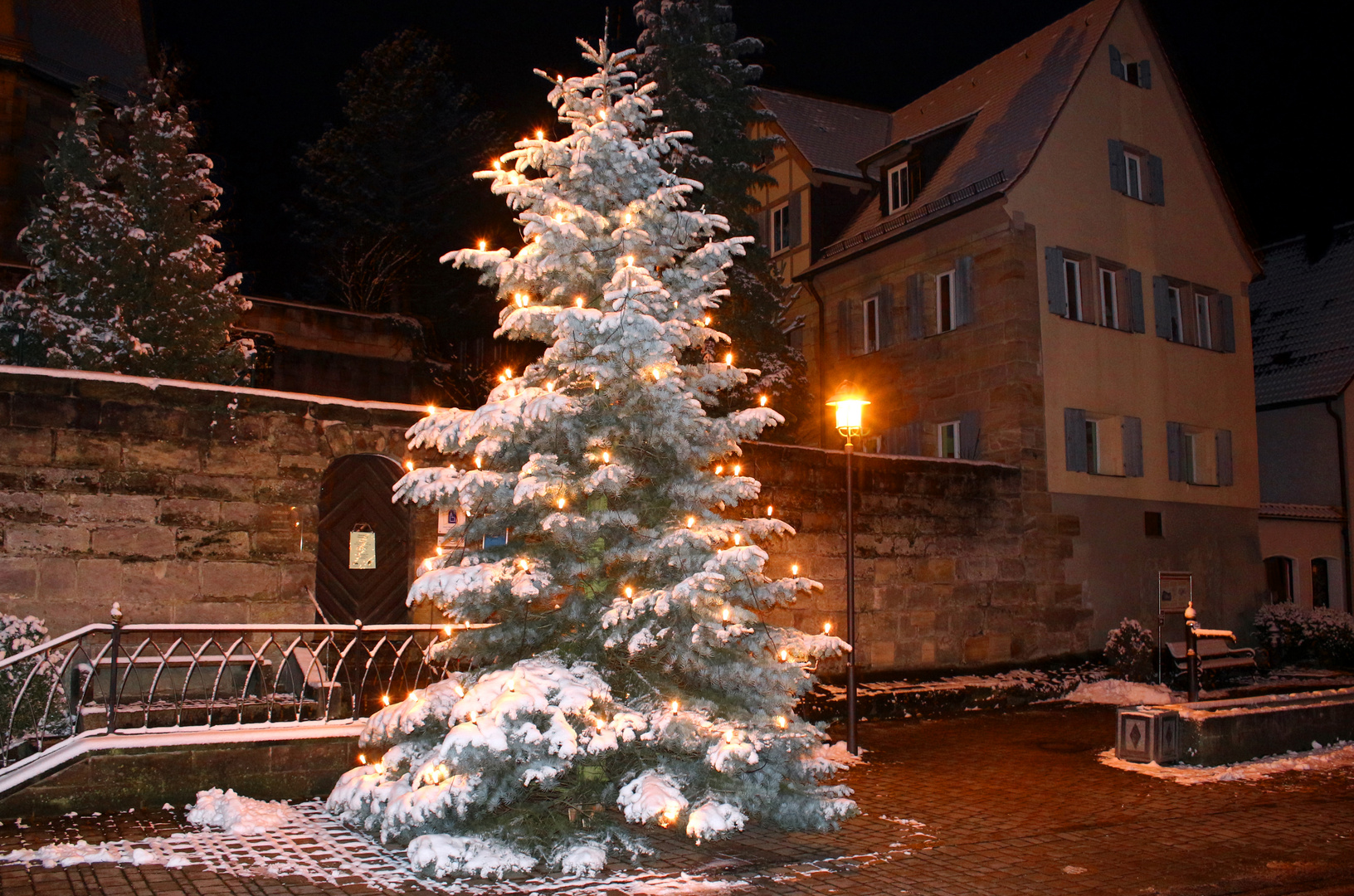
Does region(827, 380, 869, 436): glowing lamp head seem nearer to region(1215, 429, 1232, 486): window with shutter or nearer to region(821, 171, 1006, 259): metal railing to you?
region(821, 171, 1006, 259): metal railing

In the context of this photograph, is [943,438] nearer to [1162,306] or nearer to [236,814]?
[1162,306]

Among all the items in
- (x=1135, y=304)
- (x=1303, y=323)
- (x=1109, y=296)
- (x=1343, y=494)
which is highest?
(x=1303, y=323)

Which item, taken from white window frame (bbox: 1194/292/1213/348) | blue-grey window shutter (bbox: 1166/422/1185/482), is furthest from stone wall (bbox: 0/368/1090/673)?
white window frame (bbox: 1194/292/1213/348)

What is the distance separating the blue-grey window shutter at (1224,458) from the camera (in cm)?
2270

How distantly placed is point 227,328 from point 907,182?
49.7 feet

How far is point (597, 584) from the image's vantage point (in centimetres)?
850

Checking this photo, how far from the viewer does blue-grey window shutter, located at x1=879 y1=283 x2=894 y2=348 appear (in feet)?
74.1

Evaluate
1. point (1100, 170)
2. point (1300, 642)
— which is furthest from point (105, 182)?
point (1300, 642)

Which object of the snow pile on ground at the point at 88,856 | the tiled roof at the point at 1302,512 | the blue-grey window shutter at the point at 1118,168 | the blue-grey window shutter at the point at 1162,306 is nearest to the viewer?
the snow pile on ground at the point at 88,856

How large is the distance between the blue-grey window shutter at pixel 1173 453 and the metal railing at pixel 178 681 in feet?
54.6

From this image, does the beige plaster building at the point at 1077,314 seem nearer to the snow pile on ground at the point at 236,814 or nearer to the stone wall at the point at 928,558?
the stone wall at the point at 928,558

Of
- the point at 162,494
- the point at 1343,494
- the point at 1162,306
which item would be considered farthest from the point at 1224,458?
the point at 162,494

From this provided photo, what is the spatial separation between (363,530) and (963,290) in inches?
510

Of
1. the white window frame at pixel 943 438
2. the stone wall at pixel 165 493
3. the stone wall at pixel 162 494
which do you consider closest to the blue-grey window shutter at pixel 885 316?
the white window frame at pixel 943 438
